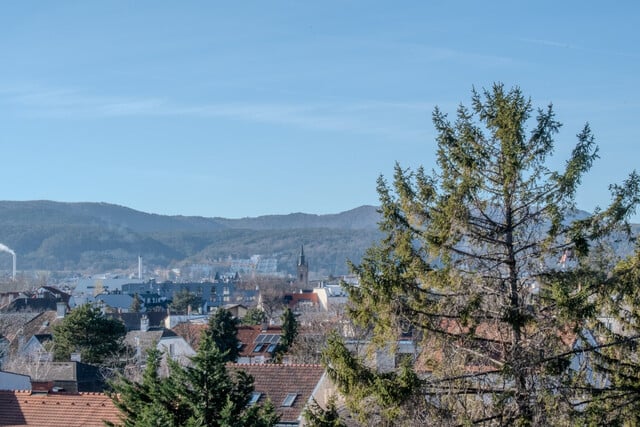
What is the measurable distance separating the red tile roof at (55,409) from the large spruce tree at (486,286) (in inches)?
469

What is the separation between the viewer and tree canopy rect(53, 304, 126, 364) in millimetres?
50625

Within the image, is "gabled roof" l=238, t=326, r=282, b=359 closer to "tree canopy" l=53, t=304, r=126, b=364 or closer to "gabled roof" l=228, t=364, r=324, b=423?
"tree canopy" l=53, t=304, r=126, b=364

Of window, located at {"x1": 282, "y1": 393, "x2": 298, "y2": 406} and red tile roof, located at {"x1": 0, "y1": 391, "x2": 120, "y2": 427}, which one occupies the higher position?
red tile roof, located at {"x1": 0, "y1": 391, "x2": 120, "y2": 427}

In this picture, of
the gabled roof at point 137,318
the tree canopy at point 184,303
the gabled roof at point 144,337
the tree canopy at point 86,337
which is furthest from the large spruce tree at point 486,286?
the tree canopy at point 184,303

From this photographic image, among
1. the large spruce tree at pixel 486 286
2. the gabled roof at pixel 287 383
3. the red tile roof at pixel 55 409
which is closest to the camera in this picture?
the large spruce tree at pixel 486 286

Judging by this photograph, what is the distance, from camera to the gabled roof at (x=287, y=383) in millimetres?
30859

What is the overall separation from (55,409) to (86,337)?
75.4 ft

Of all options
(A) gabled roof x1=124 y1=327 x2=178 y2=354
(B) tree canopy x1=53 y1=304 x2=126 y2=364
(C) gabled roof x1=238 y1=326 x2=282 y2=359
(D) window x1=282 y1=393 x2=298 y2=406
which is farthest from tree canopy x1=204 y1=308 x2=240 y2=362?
(D) window x1=282 y1=393 x2=298 y2=406

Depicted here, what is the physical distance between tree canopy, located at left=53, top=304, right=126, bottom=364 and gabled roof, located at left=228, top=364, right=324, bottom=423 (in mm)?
18890

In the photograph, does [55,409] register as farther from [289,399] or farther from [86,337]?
[86,337]

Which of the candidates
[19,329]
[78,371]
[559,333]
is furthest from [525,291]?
[19,329]

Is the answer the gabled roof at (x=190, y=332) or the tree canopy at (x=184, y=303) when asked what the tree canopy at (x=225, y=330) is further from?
the tree canopy at (x=184, y=303)

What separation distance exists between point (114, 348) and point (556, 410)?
37672 millimetres

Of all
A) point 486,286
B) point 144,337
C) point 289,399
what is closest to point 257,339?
point 144,337
